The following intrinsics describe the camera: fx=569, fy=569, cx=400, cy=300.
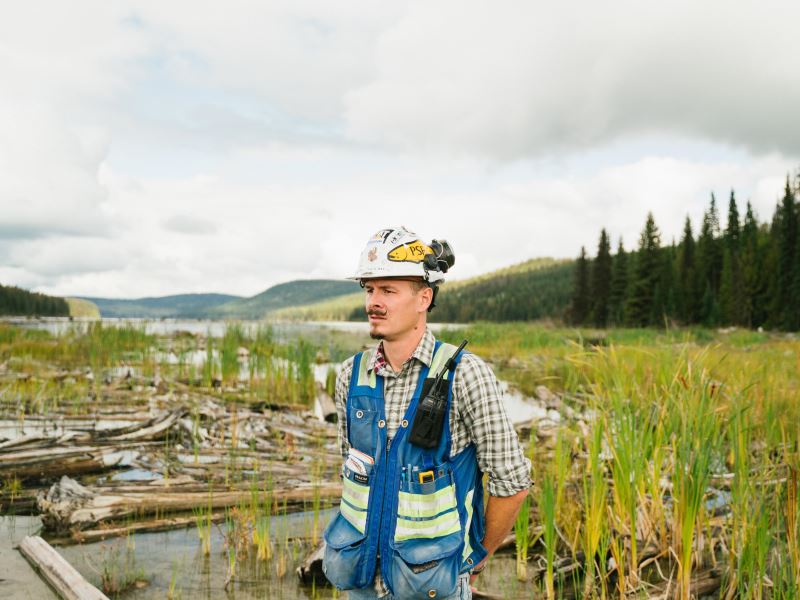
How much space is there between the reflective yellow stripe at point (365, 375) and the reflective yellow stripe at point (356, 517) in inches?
22.5

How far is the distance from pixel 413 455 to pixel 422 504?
210mm

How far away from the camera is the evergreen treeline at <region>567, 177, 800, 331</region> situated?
63.7m

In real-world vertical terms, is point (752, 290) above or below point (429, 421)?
above

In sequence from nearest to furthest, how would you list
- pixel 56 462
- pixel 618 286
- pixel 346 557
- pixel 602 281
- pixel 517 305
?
pixel 346 557
pixel 56 462
pixel 618 286
pixel 602 281
pixel 517 305

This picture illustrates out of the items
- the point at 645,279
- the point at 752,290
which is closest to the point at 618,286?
the point at 645,279

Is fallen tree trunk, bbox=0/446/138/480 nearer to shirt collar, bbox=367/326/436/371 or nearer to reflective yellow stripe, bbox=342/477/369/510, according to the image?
reflective yellow stripe, bbox=342/477/369/510

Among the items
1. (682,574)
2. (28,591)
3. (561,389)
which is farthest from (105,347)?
(682,574)

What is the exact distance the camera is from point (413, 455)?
2512mm

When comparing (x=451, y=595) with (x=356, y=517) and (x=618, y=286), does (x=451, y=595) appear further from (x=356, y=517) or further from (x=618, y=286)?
(x=618, y=286)

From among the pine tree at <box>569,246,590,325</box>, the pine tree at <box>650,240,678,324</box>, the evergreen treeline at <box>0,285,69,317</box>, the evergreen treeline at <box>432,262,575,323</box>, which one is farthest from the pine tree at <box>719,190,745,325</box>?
the evergreen treeline at <box>0,285,69,317</box>

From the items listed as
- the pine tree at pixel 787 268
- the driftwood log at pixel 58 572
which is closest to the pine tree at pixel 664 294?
the pine tree at pixel 787 268

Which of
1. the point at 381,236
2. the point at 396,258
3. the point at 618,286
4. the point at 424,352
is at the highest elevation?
the point at 618,286

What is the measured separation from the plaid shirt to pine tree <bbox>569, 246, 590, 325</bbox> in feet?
281

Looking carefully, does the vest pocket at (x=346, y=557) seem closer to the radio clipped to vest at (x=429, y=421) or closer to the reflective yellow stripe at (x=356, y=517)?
the reflective yellow stripe at (x=356, y=517)
